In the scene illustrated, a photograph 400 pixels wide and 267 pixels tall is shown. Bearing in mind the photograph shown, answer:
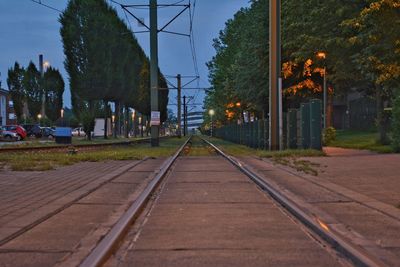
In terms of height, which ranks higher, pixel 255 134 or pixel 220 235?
pixel 255 134

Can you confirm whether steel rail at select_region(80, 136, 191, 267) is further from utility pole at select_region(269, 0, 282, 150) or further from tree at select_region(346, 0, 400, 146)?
utility pole at select_region(269, 0, 282, 150)

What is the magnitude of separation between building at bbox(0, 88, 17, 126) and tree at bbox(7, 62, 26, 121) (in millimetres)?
2682

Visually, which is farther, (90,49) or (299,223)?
(90,49)

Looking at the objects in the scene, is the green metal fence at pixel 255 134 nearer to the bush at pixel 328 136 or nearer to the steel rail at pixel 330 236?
the bush at pixel 328 136

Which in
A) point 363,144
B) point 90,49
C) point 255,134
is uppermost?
point 90,49

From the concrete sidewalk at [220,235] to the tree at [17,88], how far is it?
340 ft

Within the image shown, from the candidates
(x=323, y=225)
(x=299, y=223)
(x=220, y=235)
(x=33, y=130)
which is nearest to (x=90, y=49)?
(x=33, y=130)

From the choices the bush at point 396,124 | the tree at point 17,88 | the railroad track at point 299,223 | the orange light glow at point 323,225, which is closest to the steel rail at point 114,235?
the railroad track at point 299,223

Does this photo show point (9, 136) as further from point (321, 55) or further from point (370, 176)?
point (370, 176)

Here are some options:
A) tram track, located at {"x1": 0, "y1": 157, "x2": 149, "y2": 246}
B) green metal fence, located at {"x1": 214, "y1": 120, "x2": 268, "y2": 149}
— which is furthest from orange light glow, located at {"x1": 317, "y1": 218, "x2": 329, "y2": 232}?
green metal fence, located at {"x1": 214, "y1": 120, "x2": 268, "y2": 149}

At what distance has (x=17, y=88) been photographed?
112188mm

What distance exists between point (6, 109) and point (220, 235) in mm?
118333

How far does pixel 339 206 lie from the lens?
1033cm

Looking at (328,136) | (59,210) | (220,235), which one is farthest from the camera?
(328,136)
